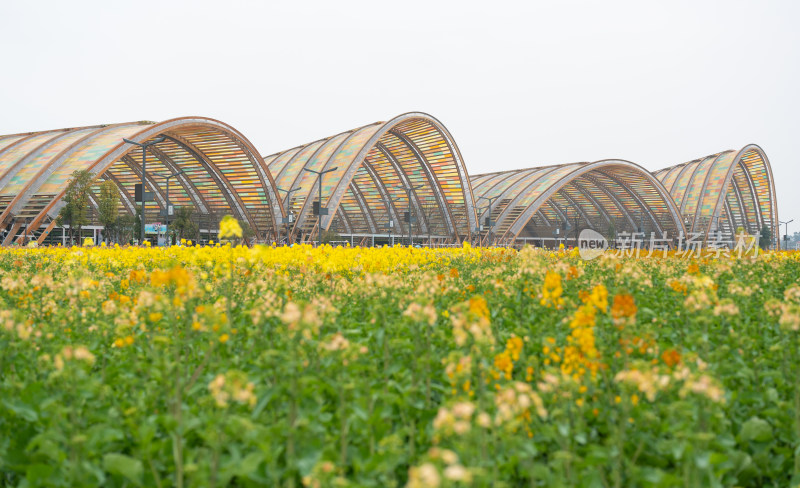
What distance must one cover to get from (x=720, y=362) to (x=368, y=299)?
→ 11.0 feet

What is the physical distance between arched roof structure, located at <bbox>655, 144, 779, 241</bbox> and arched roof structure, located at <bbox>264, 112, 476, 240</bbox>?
125 ft

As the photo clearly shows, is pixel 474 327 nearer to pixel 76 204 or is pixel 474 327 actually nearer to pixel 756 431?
Result: pixel 756 431

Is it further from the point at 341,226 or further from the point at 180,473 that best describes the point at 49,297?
the point at 341,226

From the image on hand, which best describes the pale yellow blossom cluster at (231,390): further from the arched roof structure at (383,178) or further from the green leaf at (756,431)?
the arched roof structure at (383,178)

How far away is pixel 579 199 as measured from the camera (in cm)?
7881

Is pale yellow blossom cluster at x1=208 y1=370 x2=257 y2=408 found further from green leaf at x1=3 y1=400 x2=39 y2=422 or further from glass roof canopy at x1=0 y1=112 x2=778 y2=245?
glass roof canopy at x1=0 y1=112 x2=778 y2=245

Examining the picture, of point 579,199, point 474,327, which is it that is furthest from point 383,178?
point 474,327

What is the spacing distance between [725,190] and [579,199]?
19534 millimetres

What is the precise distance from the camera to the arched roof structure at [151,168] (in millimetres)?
35844

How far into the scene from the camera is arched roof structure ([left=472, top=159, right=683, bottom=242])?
63.2m

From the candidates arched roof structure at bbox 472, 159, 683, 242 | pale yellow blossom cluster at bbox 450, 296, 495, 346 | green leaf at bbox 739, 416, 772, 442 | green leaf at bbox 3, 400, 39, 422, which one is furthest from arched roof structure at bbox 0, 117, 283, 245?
green leaf at bbox 739, 416, 772, 442

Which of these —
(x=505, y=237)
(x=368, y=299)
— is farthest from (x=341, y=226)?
(x=368, y=299)

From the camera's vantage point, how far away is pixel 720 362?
3449mm

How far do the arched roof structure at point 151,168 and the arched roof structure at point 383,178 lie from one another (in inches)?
172
